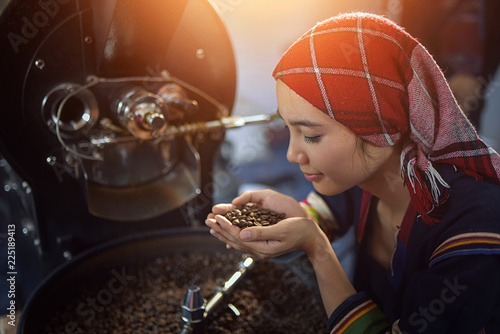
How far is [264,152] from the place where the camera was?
3068mm

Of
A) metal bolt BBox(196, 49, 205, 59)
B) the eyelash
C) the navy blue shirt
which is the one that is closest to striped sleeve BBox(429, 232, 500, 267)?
the navy blue shirt

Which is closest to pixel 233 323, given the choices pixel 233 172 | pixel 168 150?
pixel 168 150

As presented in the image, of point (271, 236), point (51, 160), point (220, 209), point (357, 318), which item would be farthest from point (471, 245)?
point (51, 160)

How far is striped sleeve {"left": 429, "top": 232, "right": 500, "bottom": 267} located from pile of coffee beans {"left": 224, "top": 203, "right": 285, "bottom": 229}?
1.11 feet

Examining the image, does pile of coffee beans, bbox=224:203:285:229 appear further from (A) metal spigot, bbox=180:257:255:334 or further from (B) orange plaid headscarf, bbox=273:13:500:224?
(B) orange plaid headscarf, bbox=273:13:500:224

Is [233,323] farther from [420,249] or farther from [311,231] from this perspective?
[420,249]

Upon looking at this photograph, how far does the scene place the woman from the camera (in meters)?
0.68

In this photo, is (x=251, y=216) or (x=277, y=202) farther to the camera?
(x=277, y=202)

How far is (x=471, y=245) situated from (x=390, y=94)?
30cm

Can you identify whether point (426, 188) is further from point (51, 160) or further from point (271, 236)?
point (51, 160)

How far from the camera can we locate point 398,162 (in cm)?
88

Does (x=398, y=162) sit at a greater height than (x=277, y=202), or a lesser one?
greater

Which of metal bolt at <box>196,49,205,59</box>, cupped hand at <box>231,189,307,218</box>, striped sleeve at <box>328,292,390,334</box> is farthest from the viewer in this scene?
metal bolt at <box>196,49,205,59</box>

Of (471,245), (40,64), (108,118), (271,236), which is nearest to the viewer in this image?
(471,245)
